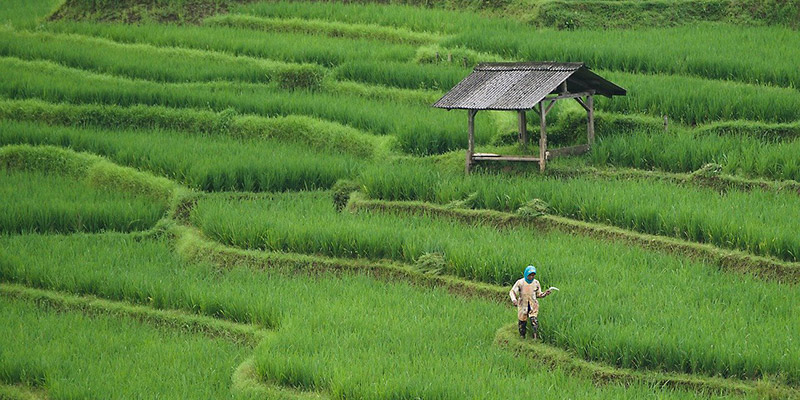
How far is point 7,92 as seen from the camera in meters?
17.4

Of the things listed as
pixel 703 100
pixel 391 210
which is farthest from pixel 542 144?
pixel 703 100

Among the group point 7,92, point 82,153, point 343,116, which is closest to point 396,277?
point 343,116

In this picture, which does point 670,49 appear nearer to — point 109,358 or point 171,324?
point 171,324

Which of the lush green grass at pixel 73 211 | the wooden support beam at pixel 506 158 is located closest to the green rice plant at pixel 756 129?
the wooden support beam at pixel 506 158

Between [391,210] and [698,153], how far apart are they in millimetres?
3225

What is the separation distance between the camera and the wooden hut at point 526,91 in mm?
13250

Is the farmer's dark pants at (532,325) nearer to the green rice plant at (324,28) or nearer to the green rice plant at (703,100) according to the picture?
the green rice plant at (703,100)

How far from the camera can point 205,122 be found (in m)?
16.3

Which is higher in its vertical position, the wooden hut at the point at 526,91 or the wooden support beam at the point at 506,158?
the wooden hut at the point at 526,91

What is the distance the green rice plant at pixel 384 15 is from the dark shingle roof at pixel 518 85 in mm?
4260

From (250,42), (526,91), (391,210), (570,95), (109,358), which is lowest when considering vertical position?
(109,358)

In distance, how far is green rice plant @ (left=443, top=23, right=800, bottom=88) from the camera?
15.1 meters

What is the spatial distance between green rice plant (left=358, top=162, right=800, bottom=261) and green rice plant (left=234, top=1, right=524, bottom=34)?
15.7 feet

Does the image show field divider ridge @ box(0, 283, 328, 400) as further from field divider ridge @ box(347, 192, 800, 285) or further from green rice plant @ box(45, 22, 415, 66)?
green rice plant @ box(45, 22, 415, 66)
